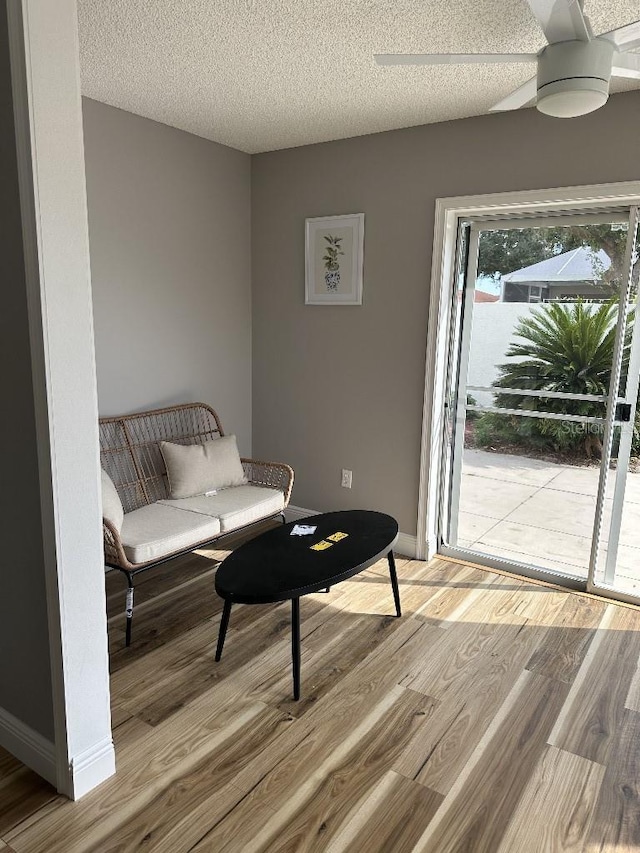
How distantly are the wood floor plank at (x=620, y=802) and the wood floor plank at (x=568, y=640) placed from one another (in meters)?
0.38

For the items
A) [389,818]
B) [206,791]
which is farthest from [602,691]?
[206,791]

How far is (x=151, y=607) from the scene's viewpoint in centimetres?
312

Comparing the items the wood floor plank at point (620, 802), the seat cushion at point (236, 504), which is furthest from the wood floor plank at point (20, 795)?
the wood floor plank at point (620, 802)

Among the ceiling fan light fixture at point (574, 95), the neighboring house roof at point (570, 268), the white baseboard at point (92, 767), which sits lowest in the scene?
the white baseboard at point (92, 767)

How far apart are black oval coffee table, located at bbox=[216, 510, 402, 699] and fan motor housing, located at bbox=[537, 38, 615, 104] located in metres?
1.88

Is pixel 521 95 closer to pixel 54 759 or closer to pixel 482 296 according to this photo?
pixel 482 296

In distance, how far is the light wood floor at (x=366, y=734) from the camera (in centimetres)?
183

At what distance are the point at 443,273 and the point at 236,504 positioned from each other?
175 centimetres

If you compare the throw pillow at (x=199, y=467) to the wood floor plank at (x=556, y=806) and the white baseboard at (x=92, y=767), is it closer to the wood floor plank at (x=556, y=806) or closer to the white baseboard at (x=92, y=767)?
the white baseboard at (x=92, y=767)

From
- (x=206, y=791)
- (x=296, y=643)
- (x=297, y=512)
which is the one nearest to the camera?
(x=206, y=791)

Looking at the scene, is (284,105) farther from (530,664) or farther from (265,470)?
(530,664)

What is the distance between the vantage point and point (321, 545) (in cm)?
281

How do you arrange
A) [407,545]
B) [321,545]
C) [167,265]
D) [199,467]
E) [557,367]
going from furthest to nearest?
[407,545], [167,265], [199,467], [557,367], [321,545]

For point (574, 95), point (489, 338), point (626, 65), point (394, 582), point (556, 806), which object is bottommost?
point (556, 806)
